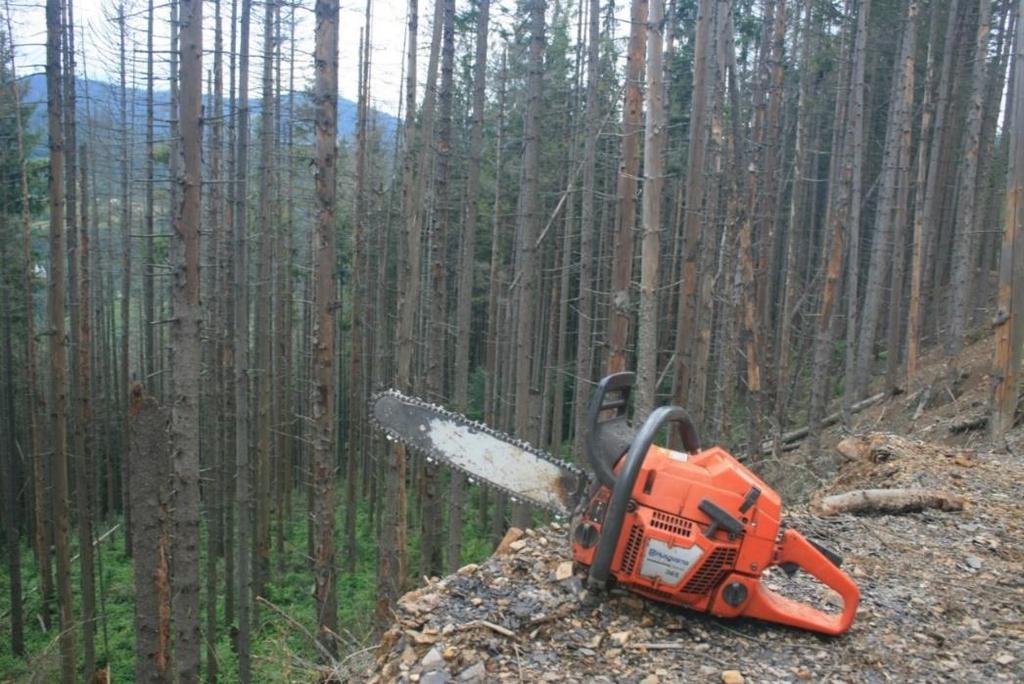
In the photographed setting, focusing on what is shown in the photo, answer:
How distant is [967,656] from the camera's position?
3158 mm

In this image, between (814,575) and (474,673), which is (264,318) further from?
Answer: (814,575)

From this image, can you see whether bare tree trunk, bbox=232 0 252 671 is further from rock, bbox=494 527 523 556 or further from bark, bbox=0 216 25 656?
rock, bbox=494 527 523 556

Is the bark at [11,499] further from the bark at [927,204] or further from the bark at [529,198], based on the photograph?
the bark at [927,204]

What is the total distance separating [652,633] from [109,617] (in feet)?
48.2

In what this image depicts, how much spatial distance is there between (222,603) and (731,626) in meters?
14.5

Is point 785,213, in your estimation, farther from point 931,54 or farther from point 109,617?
point 109,617

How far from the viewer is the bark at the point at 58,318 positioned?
9.12 meters

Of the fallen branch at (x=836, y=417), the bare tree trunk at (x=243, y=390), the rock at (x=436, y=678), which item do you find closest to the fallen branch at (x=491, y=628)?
the rock at (x=436, y=678)

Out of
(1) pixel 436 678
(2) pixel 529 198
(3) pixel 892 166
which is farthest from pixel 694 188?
(1) pixel 436 678

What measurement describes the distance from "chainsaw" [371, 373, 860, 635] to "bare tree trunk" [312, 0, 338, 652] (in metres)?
4.01

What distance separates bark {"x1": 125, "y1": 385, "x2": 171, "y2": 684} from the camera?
252 inches

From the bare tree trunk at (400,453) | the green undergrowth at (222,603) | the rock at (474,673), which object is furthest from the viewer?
the green undergrowth at (222,603)

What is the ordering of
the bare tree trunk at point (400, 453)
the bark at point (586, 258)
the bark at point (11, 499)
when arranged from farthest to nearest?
the bark at point (11, 499), the bark at point (586, 258), the bare tree trunk at point (400, 453)

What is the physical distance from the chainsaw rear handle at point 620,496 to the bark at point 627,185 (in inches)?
188
